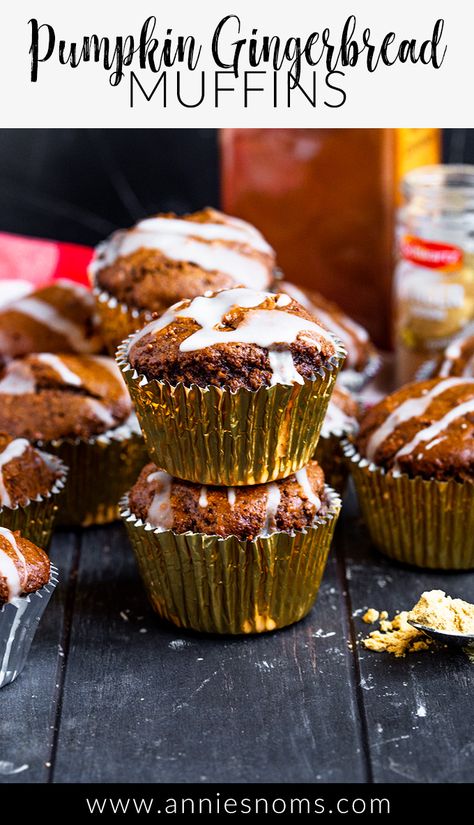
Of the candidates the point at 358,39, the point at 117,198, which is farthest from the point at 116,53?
the point at 117,198

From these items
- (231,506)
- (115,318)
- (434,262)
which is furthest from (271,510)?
(434,262)

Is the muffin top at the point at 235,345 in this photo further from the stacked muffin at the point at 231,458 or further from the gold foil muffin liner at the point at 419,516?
the gold foil muffin liner at the point at 419,516

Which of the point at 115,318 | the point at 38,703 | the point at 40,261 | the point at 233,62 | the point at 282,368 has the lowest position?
the point at 38,703

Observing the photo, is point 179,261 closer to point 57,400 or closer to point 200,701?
point 57,400

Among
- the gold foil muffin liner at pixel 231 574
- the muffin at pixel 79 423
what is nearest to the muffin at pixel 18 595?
the gold foil muffin liner at pixel 231 574

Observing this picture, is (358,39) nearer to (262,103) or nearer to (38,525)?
(262,103)
